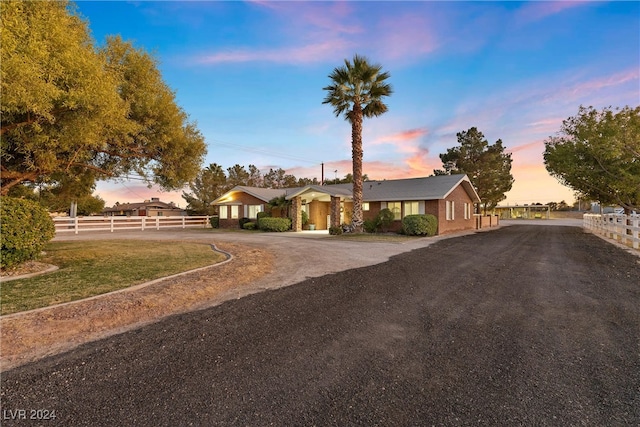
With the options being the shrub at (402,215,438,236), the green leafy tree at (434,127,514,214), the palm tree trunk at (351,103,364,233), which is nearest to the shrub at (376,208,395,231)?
the shrub at (402,215,438,236)

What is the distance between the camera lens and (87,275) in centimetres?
712

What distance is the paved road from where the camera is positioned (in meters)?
2.40

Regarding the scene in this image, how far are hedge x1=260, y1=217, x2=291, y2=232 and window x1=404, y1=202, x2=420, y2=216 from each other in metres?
9.76

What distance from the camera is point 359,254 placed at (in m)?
11.5

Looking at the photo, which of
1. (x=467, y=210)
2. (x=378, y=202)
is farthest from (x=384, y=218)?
(x=467, y=210)

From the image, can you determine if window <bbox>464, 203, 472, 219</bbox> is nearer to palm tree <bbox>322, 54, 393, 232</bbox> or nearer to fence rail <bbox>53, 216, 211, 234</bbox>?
palm tree <bbox>322, 54, 393, 232</bbox>

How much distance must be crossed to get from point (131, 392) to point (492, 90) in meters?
20.2

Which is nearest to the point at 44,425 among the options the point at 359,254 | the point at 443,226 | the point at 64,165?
the point at 64,165

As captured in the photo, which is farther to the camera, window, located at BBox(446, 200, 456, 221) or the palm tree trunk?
window, located at BBox(446, 200, 456, 221)

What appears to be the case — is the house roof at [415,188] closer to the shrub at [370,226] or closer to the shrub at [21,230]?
the shrub at [370,226]

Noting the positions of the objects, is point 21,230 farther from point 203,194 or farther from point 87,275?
point 203,194

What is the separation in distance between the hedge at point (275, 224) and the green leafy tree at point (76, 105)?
44.6 ft

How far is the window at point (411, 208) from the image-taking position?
72.9ft

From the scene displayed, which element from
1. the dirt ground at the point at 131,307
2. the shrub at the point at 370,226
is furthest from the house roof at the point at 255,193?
the dirt ground at the point at 131,307
